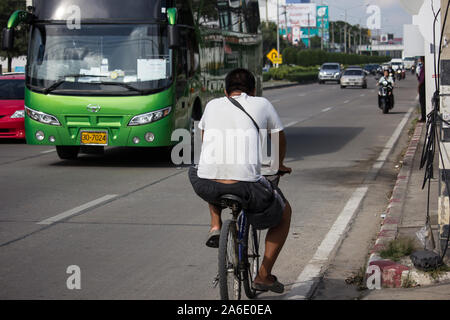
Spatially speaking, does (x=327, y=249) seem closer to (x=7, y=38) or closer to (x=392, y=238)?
(x=392, y=238)

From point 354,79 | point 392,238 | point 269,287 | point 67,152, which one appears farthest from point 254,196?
point 354,79

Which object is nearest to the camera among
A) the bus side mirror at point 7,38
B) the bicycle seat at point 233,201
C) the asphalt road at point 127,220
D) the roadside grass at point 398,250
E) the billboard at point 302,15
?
the bicycle seat at point 233,201

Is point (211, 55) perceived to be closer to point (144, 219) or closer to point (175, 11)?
point (175, 11)

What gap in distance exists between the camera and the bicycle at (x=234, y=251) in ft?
17.6

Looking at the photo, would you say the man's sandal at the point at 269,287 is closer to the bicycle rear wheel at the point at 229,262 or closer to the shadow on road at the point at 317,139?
the bicycle rear wheel at the point at 229,262

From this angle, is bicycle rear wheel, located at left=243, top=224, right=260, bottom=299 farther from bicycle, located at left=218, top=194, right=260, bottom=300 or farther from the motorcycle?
the motorcycle

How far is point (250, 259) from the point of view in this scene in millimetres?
6121

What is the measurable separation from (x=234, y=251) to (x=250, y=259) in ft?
2.19

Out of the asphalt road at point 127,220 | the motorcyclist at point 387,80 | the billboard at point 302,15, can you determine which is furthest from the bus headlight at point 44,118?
the billboard at point 302,15

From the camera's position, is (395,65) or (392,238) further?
(395,65)

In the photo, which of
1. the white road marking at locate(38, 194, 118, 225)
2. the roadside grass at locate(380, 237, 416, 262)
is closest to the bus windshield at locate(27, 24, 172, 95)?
the white road marking at locate(38, 194, 118, 225)

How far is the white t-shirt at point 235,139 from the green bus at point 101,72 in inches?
→ 311

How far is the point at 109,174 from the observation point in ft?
43.3
